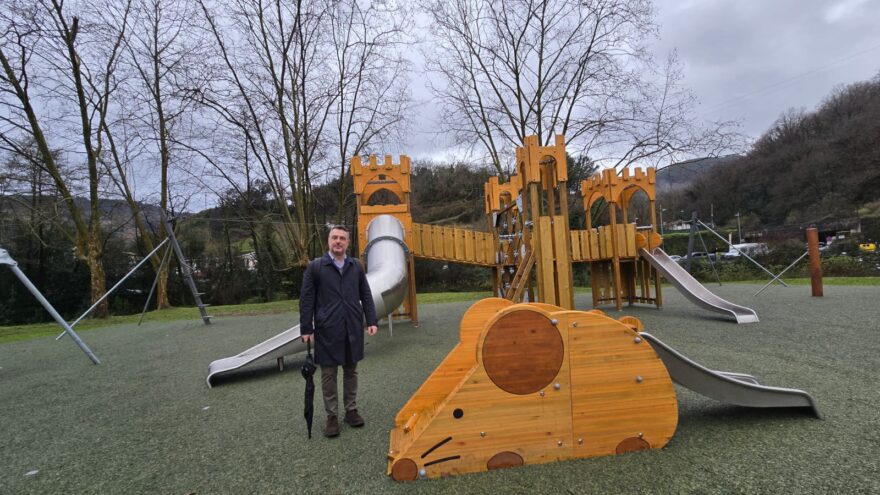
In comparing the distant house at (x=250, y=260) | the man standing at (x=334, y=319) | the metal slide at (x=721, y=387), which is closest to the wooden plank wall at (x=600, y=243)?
the metal slide at (x=721, y=387)

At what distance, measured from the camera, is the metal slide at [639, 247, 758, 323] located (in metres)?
8.18

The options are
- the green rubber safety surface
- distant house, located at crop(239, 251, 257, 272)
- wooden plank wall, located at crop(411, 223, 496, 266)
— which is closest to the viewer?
the green rubber safety surface

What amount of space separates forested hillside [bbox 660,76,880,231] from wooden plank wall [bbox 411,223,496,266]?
134ft

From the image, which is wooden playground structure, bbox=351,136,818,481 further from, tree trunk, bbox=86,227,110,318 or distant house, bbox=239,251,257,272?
distant house, bbox=239,251,257,272

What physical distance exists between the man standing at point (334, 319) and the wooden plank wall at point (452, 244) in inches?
263

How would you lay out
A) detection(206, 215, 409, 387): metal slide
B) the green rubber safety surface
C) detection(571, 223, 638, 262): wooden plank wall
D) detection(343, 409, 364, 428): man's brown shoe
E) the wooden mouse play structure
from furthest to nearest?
detection(571, 223, 638, 262): wooden plank wall < detection(206, 215, 409, 387): metal slide < detection(343, 409, 364, 428): man's brown shoe < the wooden mouse play structure < the green rubber safety surface

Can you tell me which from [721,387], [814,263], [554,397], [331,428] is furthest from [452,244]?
[814,263]

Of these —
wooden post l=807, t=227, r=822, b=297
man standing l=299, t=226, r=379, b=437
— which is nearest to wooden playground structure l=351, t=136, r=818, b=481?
man standing l=299, t=226, r=379, b=437

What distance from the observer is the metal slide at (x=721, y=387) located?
116 inches

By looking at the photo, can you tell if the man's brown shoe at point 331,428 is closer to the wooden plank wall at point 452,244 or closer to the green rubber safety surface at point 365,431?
the green rubber safety surface at point 365,431

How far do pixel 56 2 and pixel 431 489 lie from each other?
756 inches

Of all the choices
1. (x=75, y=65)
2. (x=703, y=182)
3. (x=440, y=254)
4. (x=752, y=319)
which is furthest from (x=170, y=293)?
(x=703, y=182)

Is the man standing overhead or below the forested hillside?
below

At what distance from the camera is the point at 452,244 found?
432 inches
